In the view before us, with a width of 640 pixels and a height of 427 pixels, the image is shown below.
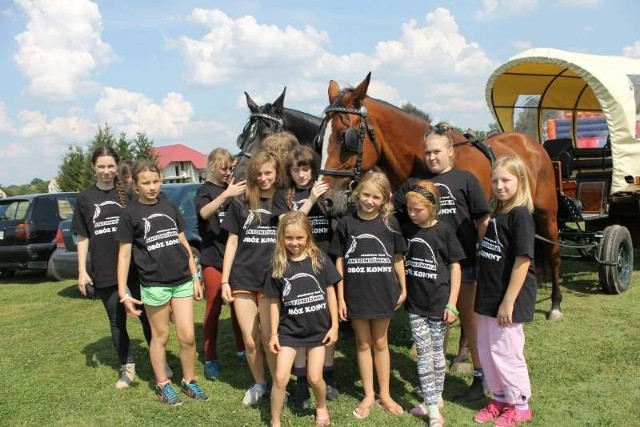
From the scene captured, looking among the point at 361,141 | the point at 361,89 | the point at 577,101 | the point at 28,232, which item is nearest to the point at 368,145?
the point at 361,141

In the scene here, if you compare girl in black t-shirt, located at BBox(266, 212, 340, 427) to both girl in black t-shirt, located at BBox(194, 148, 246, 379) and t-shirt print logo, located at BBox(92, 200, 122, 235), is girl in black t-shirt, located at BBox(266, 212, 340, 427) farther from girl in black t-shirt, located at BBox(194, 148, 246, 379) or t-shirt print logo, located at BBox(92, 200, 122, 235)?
t-shirt print logo, located at BBox(92, 200, 122, 235)

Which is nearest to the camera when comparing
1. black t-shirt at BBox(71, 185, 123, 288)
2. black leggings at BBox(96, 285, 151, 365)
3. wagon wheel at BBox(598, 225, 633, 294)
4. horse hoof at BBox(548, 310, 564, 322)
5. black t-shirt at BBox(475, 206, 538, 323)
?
black t-shirt at BBox(475, 206, 538, 323)

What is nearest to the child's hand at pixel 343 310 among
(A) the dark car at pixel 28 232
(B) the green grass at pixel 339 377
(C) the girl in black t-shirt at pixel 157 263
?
(B) the green grass at pixel 339 377

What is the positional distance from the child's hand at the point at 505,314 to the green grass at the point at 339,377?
0.70 m

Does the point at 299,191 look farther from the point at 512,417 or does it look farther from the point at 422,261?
the point at 512,417

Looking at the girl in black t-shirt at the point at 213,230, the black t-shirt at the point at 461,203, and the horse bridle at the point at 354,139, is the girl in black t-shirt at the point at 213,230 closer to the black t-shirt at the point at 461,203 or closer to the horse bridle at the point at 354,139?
the horse bridle at the point at 354,139

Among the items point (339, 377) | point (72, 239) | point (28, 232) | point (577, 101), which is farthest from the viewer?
point (28, 232)

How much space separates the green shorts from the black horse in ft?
5.04

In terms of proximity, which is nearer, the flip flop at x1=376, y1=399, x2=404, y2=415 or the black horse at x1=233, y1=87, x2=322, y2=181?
the flip flop at x1=376, y1=399, x2=404, y2=415

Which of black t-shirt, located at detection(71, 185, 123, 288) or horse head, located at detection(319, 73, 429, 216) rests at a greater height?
horse head, located at detection(319, 73, 429, 216)

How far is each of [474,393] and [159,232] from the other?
2.46 m

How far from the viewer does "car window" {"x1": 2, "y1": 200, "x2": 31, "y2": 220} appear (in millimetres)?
9867

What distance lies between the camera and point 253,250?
3572 mm

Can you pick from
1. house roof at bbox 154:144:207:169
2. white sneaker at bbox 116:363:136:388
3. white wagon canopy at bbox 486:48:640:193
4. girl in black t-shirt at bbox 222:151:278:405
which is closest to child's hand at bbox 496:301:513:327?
girl in black t-shirt at bbox 222:151:278:405
